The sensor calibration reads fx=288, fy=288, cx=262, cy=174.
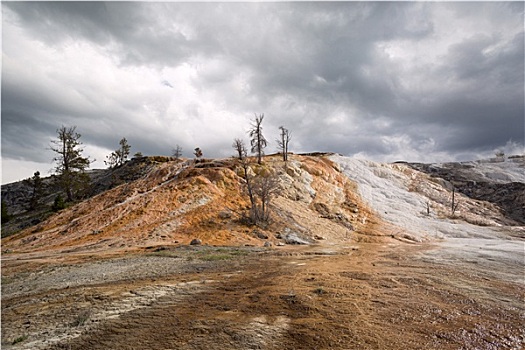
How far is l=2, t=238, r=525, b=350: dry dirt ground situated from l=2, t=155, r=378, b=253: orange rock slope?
887 centimetres

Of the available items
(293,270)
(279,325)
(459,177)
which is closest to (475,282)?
(293,270)

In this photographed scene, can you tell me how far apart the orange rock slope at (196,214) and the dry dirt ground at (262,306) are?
8870 mm

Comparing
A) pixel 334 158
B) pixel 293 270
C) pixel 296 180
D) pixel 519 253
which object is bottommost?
pixel 519 253

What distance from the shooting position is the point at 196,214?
89.4 ft

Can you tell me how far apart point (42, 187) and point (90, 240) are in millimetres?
31884

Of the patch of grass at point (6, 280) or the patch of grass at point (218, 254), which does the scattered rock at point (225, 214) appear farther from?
the patch of grass at point (6, 280)

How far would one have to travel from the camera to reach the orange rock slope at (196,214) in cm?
2295

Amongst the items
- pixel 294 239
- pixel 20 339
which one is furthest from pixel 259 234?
pixel 20 339

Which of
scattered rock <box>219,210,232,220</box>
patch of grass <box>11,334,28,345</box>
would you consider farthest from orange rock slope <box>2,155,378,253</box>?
patch of grass <box>11,334,28,345</box>

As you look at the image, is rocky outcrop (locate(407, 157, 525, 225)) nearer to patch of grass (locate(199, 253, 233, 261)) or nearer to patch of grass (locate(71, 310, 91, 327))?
patch of grass (locate(199, 253, 233, 261))

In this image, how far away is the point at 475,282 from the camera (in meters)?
11.3

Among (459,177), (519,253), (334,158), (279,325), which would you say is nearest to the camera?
(279,325)

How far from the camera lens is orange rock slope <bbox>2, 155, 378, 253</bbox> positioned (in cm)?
2295

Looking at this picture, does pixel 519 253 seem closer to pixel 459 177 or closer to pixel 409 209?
pixel 409 209
